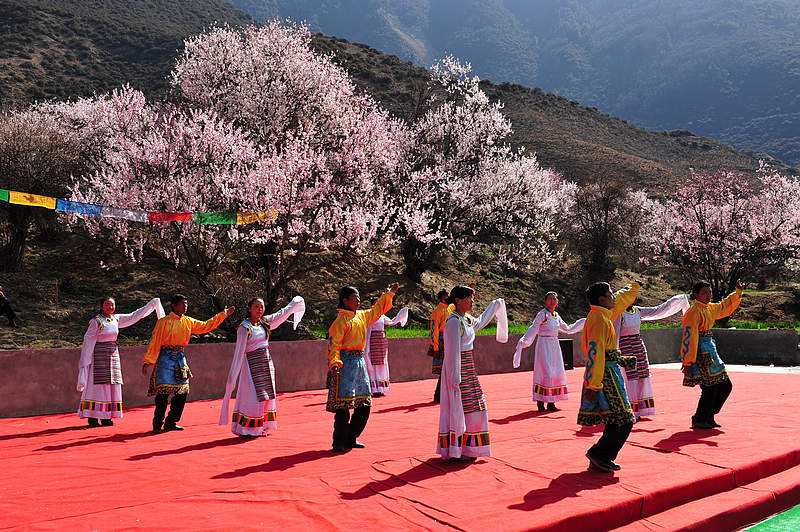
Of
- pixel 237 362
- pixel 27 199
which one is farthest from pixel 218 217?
pixel 237 362

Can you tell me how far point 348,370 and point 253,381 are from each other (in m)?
2.04

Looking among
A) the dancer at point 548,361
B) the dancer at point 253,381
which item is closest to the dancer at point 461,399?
the dancer at point 253,381

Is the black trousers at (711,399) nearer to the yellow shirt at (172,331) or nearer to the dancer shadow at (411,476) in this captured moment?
the dancer shadow at (411,476)

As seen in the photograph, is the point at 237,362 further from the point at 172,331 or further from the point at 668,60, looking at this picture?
the point at 668,60

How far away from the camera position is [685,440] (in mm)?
8789

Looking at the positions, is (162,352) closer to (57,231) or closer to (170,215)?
(170,215)

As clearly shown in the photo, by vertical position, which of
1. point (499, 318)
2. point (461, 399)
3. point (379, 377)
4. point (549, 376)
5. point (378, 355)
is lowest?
point (379, 377)

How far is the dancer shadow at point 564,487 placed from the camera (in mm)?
5934

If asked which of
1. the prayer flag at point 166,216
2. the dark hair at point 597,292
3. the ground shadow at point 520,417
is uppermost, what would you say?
the prayer flag at point 166,216

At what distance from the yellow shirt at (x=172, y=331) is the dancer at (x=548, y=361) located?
17.1 ft

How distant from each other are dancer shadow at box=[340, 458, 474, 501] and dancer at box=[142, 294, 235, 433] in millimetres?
4257

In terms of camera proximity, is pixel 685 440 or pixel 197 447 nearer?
pixel 685 440

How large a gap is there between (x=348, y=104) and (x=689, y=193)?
22105 mm

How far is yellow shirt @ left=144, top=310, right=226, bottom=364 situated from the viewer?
1038cm
